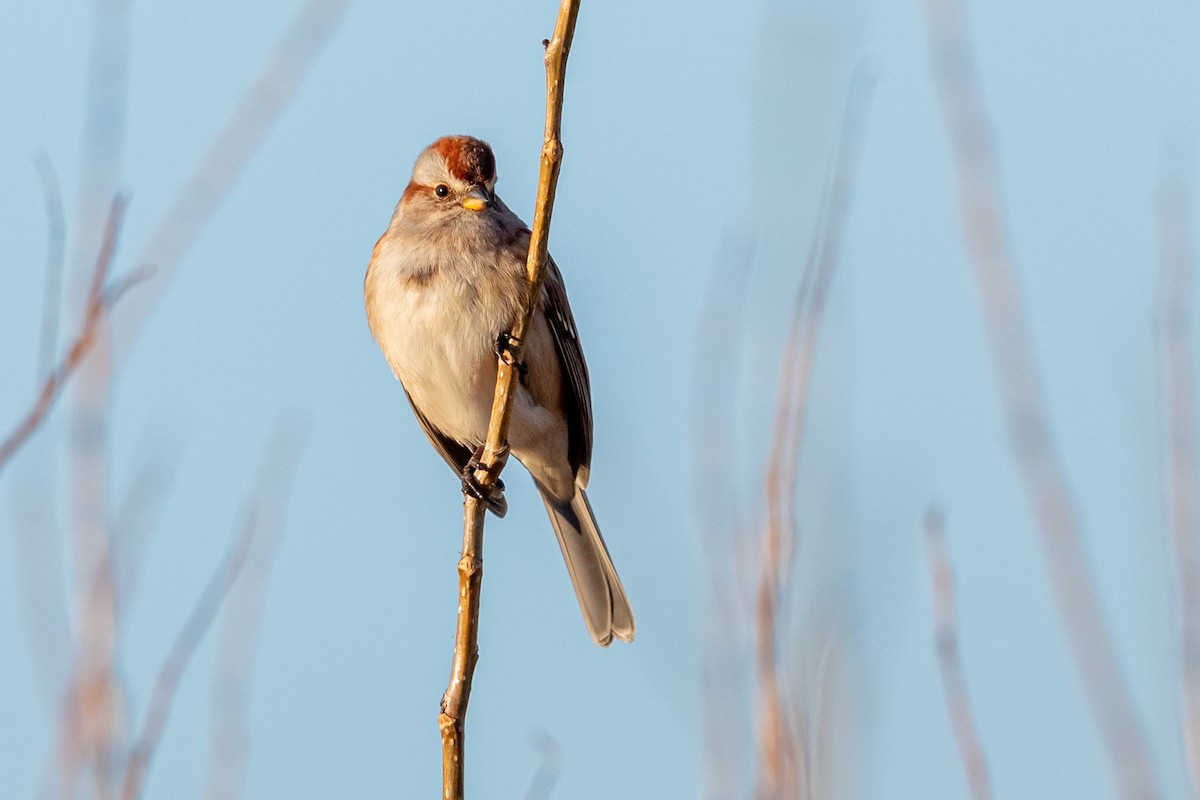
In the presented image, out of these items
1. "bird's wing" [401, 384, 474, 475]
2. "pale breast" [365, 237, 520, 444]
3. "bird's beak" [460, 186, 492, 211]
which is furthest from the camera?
"bird's wing" [401, 384, 474, 475]

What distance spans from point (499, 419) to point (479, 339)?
4.92 feet

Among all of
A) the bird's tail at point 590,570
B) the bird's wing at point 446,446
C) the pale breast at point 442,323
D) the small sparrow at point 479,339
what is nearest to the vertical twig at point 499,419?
the small sparrow at point 479,339

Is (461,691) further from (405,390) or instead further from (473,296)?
(405,390)

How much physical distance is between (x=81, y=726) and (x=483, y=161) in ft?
10.3

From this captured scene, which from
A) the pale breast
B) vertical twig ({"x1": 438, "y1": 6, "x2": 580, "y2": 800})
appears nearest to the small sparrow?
the pale breast

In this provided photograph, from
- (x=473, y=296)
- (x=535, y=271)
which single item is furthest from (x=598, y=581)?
(x=535, y=271)

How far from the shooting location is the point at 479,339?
474 cm

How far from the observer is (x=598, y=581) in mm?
5418

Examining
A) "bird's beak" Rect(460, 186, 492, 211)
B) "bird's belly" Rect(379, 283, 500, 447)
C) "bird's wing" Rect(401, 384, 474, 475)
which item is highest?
"bird's beak" Rect(460, 186, 492, 211)

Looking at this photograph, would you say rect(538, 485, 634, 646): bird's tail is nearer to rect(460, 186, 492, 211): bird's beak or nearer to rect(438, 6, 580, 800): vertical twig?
rect(460, 186, 492, 211): bird's beak

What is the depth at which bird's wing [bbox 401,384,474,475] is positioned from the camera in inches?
225

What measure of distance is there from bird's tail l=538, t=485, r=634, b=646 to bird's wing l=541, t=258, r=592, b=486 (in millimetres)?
188

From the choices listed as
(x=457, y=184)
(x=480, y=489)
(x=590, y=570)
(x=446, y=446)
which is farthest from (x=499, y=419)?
(x=446, y=446)

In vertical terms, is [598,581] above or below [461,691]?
above
